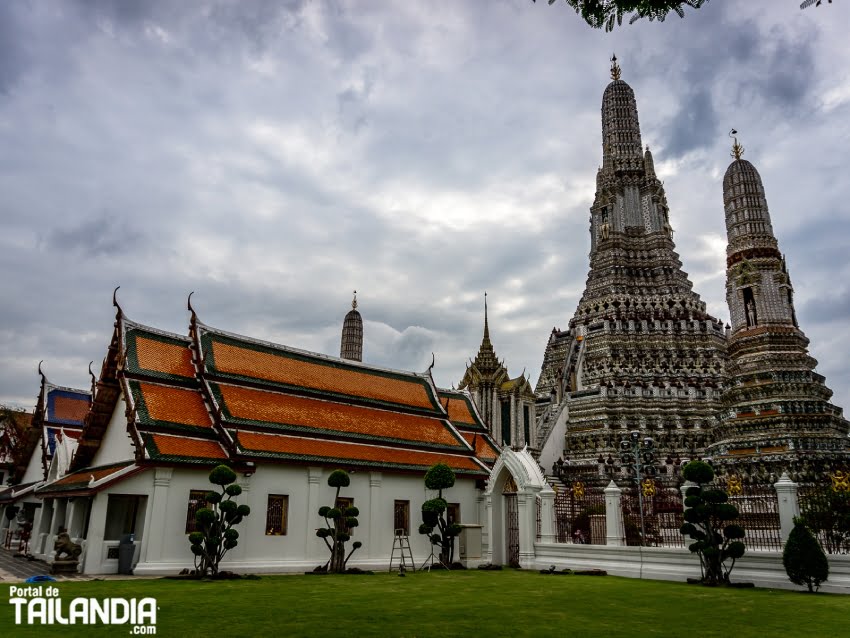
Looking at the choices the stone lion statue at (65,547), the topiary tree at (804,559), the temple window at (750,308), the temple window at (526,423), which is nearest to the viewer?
the topiary tree at (804,559)

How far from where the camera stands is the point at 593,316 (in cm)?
4759

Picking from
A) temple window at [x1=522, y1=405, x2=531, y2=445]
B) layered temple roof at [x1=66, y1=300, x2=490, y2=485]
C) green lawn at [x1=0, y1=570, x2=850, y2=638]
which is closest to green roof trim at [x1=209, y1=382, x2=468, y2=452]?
layered temple roof at [x1=66, y1=300, x2=490, y2=485]

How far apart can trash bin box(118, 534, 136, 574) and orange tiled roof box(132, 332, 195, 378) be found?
5.12 m

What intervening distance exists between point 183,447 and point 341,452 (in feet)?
16.5

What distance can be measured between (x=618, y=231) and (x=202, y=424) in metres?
40.9

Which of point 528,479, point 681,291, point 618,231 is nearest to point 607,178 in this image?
point 618,231

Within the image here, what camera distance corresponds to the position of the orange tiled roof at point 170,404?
58.8 feet

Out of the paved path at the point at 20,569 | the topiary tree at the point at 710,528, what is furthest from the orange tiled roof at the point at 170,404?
the topiary tree at the point at 710,528

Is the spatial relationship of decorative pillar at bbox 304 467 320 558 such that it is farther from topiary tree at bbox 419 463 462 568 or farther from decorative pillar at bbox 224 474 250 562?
topiary tree at bbox 419 463 462 568

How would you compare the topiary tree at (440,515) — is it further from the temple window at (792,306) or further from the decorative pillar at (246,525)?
the temple window at (792,306)

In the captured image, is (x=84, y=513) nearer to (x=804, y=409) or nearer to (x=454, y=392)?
(x=454, y=392)

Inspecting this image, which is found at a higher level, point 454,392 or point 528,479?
point 454,392

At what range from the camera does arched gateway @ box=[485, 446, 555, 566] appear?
19.4 metres

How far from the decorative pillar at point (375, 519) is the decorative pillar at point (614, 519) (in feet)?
23.3
